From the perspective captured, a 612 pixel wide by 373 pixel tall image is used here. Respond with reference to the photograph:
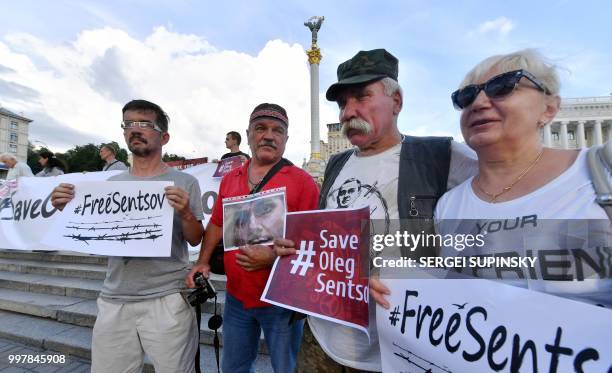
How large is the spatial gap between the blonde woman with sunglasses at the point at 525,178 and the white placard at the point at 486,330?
14cm

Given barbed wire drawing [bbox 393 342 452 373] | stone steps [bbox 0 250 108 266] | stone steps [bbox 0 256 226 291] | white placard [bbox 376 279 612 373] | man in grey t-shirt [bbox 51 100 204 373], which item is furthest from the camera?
stone steps [bbox 0 250 108 266]

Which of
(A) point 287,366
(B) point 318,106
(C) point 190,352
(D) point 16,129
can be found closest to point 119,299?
(C) point 190,352

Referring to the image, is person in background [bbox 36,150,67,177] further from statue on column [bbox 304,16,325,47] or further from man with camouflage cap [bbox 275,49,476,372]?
statue on column [bbox 304,16,325,47]

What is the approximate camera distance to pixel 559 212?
957 mm

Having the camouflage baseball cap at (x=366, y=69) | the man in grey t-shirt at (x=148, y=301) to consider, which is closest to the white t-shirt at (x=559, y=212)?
the camouflage baseball cap at (x=366, y=69)

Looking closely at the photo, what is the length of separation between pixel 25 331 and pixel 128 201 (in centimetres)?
339

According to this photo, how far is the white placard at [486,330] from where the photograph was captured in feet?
2.54

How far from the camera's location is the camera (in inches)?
78.3

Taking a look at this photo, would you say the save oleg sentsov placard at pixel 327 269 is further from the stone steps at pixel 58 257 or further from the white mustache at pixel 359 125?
the stone steps at pixel 58 257

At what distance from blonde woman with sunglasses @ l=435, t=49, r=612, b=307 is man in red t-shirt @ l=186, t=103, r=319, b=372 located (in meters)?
0.98

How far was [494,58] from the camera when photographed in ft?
4.15

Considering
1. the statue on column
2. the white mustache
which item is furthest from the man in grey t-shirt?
the statue on column

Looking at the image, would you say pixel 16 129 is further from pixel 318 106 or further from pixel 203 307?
pixel 203 307

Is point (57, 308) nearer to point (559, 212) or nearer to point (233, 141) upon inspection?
point (233, 141)
